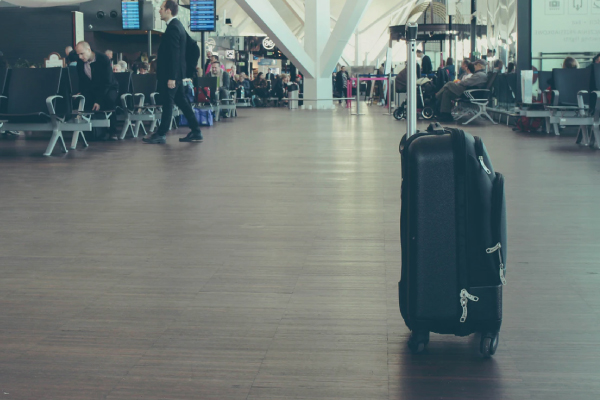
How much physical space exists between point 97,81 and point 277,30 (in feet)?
37.3

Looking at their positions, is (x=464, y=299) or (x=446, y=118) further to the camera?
(x=446, y=118)

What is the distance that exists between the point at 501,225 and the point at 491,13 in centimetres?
1760

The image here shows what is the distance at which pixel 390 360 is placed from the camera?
220cm

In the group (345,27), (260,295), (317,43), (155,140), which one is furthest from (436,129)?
(317,43)

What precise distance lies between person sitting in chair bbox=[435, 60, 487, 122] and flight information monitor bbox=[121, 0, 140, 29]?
37.5 feet

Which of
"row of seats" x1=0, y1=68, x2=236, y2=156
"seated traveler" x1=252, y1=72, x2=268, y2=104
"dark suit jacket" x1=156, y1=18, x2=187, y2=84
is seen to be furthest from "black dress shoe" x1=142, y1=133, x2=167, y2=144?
"seated traveler" x1=252, y1=72, x2=268, y2=104

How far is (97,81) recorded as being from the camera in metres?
10.9

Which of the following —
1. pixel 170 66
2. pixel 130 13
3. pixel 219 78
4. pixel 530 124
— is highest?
pixel 130 13

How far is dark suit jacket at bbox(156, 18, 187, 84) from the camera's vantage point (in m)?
10.5

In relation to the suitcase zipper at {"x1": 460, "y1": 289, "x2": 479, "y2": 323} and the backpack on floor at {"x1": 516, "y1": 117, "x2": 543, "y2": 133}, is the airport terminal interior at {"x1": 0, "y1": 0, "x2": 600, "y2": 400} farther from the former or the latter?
the backpack on floor at {"x1": 516, "y1": 117, "x2": 543, "y2": 133}

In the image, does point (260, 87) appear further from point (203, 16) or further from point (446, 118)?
point (446, 118)

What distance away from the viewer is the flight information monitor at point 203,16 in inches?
838

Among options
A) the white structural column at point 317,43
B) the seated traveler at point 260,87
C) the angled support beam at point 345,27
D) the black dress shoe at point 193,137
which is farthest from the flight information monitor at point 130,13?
the black dress shoe at point 193,137

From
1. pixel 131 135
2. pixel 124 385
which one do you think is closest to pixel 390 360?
pixel 124 385
